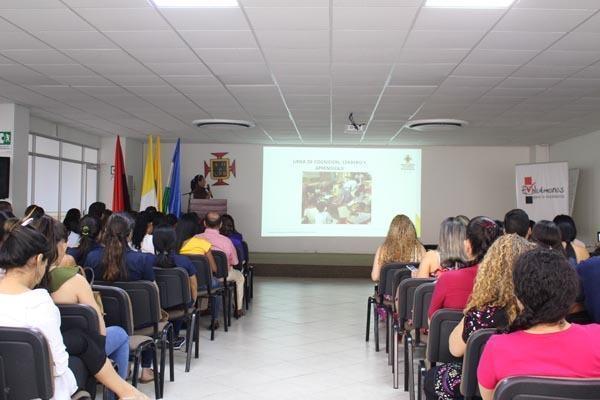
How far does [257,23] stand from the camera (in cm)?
430

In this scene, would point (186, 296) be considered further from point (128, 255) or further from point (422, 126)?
point (422, 126)

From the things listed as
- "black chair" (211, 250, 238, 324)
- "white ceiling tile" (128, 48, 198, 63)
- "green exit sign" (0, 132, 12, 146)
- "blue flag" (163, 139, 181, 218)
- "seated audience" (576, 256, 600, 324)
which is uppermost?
"white ceiling tile" (128, 48, 198, 63)

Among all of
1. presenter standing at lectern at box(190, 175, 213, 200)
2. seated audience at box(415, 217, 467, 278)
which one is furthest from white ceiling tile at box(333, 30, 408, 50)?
presenter standing at lectern at box(190, 175, 213, 200)

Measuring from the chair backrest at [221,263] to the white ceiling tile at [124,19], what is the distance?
268cm

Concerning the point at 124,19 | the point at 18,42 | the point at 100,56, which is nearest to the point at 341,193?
the point at 100,56

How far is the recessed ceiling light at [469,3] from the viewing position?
150 inches

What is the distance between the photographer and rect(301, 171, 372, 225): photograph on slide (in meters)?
12.0

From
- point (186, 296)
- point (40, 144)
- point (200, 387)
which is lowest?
point (200, 387)

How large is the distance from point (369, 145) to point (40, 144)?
626cm

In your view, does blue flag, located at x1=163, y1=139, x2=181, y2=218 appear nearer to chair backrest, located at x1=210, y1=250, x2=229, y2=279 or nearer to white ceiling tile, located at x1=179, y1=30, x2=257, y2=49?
chair backrest, located at x1=210, y1=250, x2=229, y2=279

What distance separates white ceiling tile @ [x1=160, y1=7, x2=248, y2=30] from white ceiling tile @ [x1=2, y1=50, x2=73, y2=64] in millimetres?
1592

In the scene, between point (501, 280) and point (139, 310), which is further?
point (139, 310)

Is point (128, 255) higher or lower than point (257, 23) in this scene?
lower

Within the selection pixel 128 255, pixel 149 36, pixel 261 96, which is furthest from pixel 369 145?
pixel 128 255
